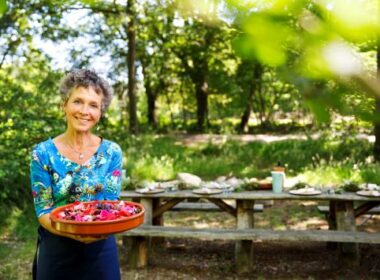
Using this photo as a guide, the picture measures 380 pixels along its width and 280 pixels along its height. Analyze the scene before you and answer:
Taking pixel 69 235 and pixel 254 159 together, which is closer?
pixel 69 235

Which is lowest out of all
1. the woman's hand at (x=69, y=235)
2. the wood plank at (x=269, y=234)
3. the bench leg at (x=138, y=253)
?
the bench leg at (x=138, y=253)

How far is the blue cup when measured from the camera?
14.7 feet

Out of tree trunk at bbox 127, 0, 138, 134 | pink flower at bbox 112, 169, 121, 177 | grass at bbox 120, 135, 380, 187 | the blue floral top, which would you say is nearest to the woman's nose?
the blue floral top

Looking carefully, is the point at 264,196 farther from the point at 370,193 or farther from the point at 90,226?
the point at 90,226

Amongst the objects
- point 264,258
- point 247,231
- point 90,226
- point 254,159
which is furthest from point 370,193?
point 254,159

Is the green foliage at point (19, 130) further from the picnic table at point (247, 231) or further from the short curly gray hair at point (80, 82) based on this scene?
the short curly gray hair at point (80, 82)

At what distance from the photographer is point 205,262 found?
4.79 meters

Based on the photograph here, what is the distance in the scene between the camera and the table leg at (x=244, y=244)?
446cm

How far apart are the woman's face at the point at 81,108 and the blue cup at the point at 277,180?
280cm

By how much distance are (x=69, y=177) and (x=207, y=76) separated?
16.7 m

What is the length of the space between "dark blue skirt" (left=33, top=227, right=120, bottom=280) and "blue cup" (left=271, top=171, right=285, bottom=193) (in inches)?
108

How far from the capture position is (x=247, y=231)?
432 cm

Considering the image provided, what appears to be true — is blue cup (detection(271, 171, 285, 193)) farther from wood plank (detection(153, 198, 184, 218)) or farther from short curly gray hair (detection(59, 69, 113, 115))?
short curly gray hair (detection(59, 69, 113, 115))

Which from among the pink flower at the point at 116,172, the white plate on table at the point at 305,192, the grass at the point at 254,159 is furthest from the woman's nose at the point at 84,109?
the grass at the point at 254,159
